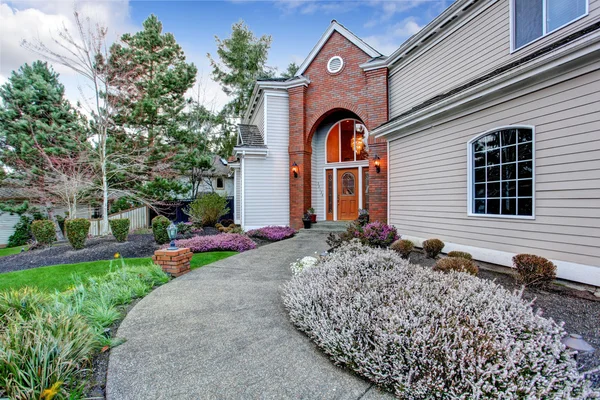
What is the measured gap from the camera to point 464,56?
7168 mm

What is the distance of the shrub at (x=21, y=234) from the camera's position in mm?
14711

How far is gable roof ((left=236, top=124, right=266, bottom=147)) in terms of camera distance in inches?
473

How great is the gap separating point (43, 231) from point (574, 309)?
12951 millimetres

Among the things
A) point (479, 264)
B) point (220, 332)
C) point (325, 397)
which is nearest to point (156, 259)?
point (220, 332)

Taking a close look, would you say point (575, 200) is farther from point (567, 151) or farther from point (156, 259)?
point (156, 259)

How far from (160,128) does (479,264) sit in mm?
15793

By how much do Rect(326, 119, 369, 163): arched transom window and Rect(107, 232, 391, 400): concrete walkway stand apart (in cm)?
860

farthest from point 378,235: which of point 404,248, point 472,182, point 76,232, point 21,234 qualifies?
point 21,234

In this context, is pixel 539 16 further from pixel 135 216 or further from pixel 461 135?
pixel 135 216

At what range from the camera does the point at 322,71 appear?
447 inches

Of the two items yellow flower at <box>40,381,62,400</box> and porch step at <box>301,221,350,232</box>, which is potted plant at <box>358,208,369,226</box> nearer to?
porch step at <box>301,221,350,232</box>

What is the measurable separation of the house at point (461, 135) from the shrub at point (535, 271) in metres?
0.36

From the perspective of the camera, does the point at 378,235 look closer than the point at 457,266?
No

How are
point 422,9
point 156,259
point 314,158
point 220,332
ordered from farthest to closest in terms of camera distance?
1. point 314,158
2. point 422,9
3. point 156,259
4. point 220,332
